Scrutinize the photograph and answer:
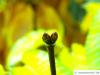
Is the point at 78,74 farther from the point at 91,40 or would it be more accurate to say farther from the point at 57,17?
the point at 57,17

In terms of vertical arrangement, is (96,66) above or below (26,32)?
below

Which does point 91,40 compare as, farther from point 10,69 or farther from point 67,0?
point 10,69

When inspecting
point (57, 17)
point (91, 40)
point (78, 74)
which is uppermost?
point (57, 17)

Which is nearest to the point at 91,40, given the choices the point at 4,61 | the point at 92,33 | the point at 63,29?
the point at 92,33

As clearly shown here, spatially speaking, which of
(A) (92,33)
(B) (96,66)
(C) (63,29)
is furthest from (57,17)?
(B) (96,66)

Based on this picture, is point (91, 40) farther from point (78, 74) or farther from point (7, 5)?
point (7, 5)

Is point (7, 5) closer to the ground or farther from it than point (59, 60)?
farther from it
